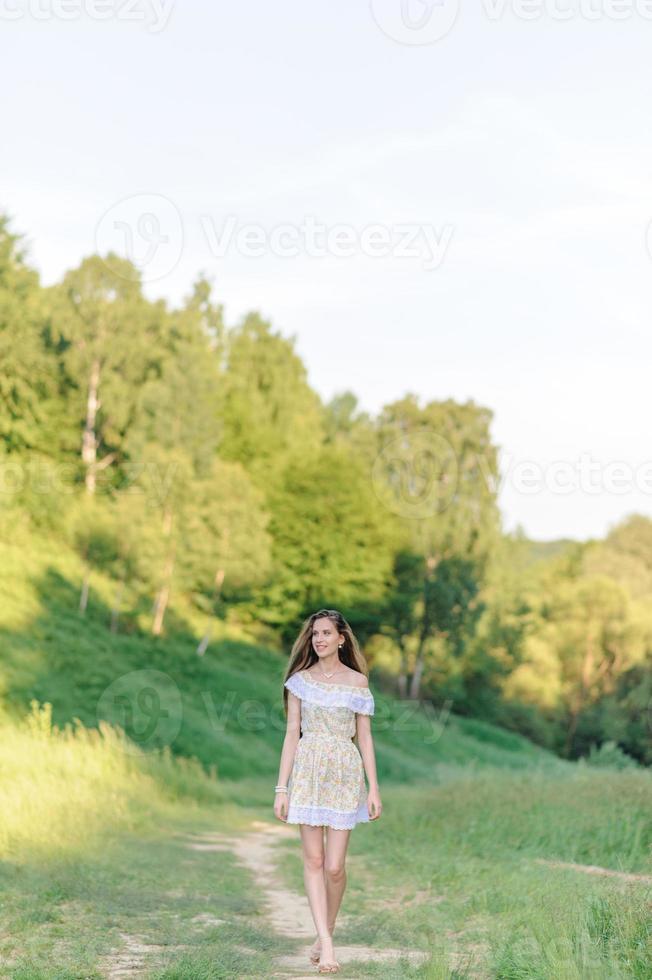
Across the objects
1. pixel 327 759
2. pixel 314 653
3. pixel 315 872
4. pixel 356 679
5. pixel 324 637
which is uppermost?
pixel 324 637

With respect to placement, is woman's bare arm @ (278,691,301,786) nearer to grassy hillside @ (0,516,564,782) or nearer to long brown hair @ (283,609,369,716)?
long brown hair @ (283,609,369,716)

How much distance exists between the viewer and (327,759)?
7.64 meters

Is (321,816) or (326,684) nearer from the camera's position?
(321,816)

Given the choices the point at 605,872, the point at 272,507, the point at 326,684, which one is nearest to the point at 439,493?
the point at 272,507

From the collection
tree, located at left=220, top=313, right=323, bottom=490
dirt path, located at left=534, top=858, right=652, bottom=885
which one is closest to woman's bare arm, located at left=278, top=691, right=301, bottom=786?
dirt path, located at left=534, top=858, right=652, bottom=885

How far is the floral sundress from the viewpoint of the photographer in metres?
7.57

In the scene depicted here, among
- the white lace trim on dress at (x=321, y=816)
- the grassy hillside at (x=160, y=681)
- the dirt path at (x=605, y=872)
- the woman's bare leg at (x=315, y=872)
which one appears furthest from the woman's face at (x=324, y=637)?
the grassy hillside at (x=160, y=681)

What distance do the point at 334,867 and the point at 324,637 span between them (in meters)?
1.47

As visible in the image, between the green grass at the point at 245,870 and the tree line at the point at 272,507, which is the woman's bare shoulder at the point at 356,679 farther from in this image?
the tree line at the point at 272,507

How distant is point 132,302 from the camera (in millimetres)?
52812

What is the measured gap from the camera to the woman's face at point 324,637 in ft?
25.4

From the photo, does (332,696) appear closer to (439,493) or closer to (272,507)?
(272,507)

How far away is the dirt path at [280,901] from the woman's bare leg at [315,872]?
1.05 feet

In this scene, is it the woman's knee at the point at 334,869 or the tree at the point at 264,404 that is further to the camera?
the tree at the point at 264,404
